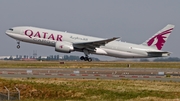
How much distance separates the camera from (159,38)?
69.2 m

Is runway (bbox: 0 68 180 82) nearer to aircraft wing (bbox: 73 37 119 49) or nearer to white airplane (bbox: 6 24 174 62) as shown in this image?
white airplane (bbox: 6 24 174 62)

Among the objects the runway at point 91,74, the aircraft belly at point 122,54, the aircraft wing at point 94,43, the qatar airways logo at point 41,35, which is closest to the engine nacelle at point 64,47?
the qatar airways logo at point 41,35

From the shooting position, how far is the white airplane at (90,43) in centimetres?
6241

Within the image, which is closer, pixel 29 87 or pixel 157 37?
pixel 29 87

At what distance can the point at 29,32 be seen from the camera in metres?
62.6

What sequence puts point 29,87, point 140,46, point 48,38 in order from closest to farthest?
point 29,87
point 48,38
point 140,46

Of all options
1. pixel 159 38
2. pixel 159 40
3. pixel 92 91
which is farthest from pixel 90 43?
pixel 92 91

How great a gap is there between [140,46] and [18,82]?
38.7 metres

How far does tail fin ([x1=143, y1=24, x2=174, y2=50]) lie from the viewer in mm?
68375

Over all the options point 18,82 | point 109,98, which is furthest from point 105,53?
point 109,98

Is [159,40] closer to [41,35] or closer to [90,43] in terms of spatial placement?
[90,43]

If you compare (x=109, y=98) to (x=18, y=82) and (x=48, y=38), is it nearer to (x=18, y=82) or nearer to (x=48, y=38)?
(x=18, y=82)

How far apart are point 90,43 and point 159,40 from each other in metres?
12.5

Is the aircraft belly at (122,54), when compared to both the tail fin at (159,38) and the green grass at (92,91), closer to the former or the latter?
the tail fin at (159,38)
